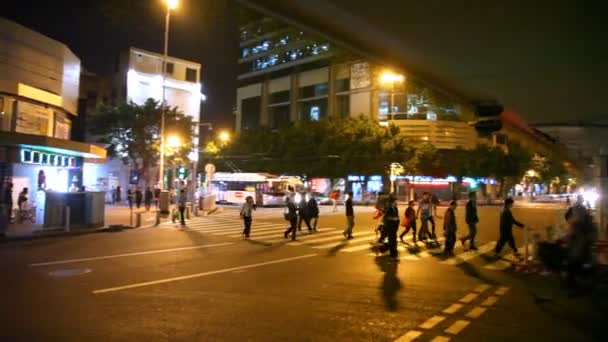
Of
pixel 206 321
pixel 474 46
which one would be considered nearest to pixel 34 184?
pixel 206 321

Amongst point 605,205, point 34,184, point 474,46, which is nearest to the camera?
point 474,46

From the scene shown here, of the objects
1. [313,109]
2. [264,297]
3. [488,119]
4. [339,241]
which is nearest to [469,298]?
[264,297]

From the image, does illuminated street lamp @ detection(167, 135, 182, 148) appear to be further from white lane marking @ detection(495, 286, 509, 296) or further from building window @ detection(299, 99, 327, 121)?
white lane marking @ detection(495, 286, 509, 296)

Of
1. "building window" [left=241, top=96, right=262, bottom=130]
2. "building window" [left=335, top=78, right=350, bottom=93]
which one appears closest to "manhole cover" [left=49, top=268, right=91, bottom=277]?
"building window" [left=335, top=78, right=350, bottom=93]

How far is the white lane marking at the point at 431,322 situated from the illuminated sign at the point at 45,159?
21.5 meters

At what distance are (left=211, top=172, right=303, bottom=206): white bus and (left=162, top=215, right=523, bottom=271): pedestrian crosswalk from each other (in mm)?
20729

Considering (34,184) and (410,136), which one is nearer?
(34,184)

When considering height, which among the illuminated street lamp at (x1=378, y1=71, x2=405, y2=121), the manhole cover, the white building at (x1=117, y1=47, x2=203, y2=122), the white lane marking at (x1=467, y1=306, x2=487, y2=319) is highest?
the white building at (x1=117, y1=47, x2=203, y2=122)

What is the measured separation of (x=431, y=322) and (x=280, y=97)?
7486 cm

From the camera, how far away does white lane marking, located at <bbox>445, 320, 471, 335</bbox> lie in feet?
22.0

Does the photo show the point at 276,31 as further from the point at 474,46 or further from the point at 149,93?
the point at 149,93

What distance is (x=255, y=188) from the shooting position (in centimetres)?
4506

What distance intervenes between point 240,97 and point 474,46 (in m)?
81.1

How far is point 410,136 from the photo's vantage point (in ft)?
197
